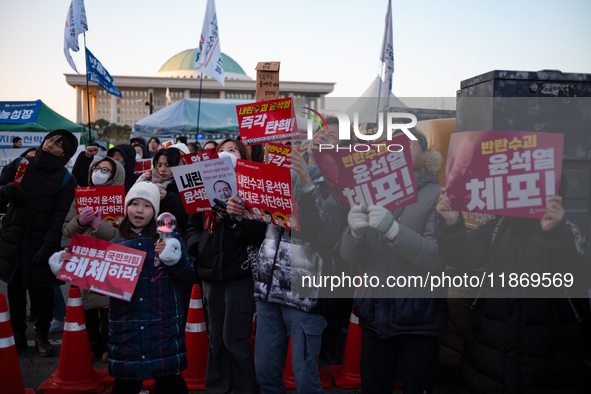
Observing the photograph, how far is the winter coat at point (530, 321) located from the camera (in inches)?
79.9

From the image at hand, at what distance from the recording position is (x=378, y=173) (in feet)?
7.11

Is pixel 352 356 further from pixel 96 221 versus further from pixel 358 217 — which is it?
pixel 96 221

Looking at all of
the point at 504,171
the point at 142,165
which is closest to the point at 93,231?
the point at 142,165

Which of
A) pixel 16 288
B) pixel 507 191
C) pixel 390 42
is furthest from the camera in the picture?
pixel 390 42

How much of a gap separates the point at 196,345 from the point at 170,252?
4.44 ft

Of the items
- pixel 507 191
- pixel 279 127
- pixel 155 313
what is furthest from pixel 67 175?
pixel 507 191

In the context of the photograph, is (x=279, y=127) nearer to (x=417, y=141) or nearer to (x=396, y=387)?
(x=417, y=141)

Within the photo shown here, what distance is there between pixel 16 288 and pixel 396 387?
11.2ft

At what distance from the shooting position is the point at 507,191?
1.94 meters

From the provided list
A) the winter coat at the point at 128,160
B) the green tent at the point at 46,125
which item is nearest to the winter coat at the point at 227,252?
the winter coat at the point at 128,160

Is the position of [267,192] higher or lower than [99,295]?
higher

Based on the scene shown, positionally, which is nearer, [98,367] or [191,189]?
[191,189]

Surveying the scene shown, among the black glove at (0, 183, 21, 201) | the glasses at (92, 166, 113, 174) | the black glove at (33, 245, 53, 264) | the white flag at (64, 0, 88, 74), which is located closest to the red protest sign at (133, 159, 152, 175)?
the glasses at (92, 166, 113, 174)

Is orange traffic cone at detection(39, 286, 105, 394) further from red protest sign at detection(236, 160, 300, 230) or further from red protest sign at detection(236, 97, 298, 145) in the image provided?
red protest sign at detection(236, 97, 298, 145)
